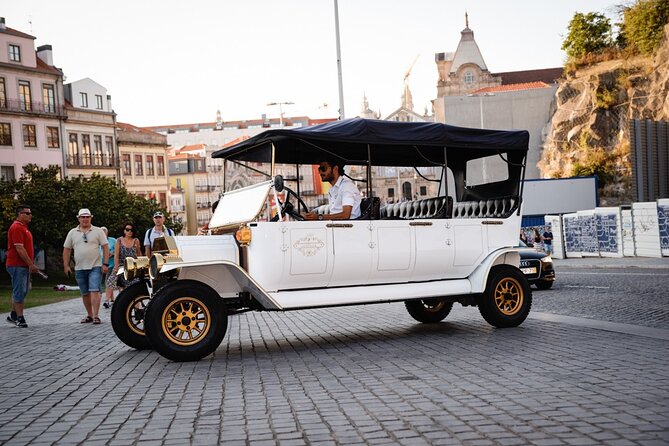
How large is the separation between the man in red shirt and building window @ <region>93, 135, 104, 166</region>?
6033 centimetres

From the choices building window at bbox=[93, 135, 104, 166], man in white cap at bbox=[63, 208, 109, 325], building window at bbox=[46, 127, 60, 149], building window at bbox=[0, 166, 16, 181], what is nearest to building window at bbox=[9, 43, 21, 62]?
building window at bbox=[46, 127, 60, 149]

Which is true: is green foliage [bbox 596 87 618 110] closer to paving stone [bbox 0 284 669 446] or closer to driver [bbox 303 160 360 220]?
paving stone [bbox 0 284 669 446]

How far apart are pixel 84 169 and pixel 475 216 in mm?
63687

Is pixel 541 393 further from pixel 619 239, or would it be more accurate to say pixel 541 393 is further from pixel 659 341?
pixel 619 239

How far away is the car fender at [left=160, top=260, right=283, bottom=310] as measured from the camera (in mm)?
8352

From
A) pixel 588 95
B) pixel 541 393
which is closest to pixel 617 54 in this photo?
pixel 588 95

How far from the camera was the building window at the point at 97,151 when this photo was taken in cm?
7169

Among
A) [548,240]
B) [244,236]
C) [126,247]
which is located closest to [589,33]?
[548,240]

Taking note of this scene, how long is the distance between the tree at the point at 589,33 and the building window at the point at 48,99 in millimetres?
44698

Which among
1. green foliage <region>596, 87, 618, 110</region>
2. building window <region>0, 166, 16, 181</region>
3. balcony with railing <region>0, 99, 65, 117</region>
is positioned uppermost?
balcony with railing <region>0, 99, 65, 117</region>

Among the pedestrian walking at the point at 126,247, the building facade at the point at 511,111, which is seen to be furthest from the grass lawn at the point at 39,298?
Answer: the building facade at the point at 511,111

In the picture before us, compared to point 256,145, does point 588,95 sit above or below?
above

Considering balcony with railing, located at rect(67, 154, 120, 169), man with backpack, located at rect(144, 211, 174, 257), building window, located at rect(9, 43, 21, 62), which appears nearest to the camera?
man with backpack, located at rect(144, 211, 174, 257)

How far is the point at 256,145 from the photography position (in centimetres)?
938
